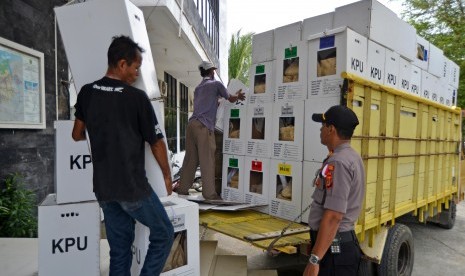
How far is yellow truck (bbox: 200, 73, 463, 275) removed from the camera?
3.14 meters

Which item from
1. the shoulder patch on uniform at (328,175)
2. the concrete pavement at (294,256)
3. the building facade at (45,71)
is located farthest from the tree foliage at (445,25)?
the shoulder patch on uniform at (328,175)

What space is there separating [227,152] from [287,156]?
906 millimetres

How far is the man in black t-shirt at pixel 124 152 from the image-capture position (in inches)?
84.9

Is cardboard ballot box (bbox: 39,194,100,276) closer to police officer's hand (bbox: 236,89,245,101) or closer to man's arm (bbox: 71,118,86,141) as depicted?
man's arm (bbox: 71,118,86,141)

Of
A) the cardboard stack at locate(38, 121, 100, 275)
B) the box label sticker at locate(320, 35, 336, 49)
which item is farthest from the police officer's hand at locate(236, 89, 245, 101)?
the cardboard stack at locate(38, 121, 100, 275)

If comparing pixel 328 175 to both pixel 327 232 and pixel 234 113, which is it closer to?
pixel 327 232

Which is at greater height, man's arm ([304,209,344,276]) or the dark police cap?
the dark police cap

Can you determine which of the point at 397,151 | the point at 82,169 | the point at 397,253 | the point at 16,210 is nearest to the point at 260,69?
the point at 397,151

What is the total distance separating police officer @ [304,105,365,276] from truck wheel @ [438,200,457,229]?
491 cm

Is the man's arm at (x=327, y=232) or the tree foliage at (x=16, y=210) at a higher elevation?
the man's arm at (x=327, y=232)

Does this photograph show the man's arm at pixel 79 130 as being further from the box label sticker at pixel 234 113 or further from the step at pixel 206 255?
the box label sticker at pixel 234 113

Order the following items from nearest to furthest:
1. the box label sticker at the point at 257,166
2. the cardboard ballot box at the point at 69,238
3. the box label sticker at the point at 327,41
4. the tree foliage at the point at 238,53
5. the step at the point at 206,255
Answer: the cardboard ballot box at the point at 69,238 → the step at the point at 206,255 → the box label sticker at the point at 327,41 → the box label sticker at the point at 257,166 → the tree foliage at the point at 238,53

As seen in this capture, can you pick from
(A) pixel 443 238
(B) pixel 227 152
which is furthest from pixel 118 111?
(A) pixel 443 238

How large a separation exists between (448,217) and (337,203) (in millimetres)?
5422
